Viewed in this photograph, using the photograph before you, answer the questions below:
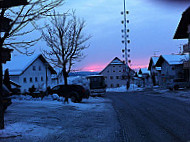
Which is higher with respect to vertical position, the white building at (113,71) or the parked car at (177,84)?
the white building at (113,71)

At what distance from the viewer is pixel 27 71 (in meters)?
45.2

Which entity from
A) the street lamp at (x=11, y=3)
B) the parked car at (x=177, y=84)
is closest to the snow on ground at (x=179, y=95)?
the parked car at (x=177, y=84)

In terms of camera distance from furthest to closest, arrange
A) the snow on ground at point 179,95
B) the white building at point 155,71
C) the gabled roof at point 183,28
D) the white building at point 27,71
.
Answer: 1. the white building at point 155,71
2. the white building at point 27,71
3. the gabled roof at point 183,28
4. the snow on ground at point 179,95

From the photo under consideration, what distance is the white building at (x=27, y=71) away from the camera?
4247cm

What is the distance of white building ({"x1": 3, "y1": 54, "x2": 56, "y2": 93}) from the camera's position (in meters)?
42.5

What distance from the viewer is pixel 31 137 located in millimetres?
6758

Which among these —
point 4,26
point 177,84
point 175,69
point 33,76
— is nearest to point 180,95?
point 177,84

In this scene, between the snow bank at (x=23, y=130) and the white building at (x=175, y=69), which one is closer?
the snow bank at (x=23, y=130)

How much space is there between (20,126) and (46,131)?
92 centimetres

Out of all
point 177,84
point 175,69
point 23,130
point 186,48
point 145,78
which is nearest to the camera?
point 23,130

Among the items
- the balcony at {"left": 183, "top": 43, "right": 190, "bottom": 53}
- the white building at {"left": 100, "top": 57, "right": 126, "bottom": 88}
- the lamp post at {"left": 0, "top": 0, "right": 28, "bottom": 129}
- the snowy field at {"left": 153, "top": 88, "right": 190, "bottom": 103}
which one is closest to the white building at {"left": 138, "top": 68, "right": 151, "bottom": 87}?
the white building at {"left": 100, "top": 57, "right": 126, "bottom": 88}

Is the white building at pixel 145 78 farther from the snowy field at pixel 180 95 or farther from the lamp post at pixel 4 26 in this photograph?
the lamp post at pixel 4 26

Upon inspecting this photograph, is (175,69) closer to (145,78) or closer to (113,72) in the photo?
(145,78)

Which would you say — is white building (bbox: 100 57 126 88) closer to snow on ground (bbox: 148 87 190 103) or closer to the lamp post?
snow on ground (bbox: 148 87 190 103)
